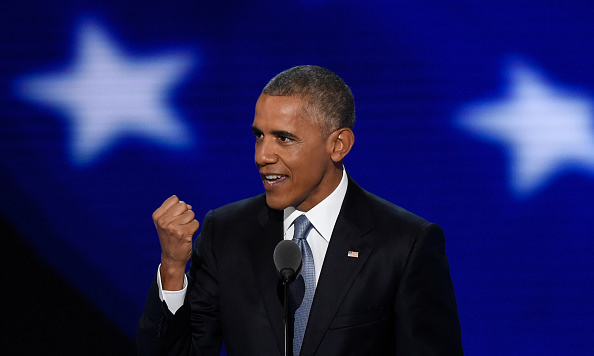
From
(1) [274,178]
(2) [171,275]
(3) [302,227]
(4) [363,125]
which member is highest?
(4) [363,125]

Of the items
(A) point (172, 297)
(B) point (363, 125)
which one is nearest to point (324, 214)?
(A) point (172, 297)

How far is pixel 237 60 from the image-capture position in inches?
122

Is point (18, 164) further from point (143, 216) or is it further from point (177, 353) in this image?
point (177, 353)

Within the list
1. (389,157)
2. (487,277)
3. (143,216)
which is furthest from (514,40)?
(143,216)

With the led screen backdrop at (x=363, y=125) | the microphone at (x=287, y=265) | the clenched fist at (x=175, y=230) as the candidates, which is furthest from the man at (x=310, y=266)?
the led screen backdrop at (x=363, y=125)

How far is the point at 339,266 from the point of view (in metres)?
1.94

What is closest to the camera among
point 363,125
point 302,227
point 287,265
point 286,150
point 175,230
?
point 287,265

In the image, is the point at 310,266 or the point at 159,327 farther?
the point at 310,266

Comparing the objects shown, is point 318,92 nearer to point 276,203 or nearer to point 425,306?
point 276,203

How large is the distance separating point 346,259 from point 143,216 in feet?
4.86

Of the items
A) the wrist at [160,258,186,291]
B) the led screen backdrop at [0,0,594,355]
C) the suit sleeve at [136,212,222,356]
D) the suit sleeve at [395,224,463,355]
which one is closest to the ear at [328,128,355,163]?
the suit sleeve at [395,224,463,355]

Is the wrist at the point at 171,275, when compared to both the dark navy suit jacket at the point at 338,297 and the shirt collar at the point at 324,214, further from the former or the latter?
the shirt collar at the point at 324,214

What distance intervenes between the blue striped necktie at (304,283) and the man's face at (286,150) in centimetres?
9

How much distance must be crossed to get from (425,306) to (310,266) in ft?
1.14
